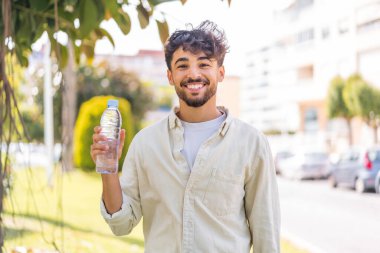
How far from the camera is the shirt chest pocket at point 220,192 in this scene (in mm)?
2209

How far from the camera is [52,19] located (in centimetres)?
Result: 403

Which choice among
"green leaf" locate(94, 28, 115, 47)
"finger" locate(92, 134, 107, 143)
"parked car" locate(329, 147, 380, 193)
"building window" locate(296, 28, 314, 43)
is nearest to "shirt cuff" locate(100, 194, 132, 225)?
"finger" locate(92, 134, 107, 143)

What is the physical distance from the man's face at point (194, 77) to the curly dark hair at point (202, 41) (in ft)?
0.06

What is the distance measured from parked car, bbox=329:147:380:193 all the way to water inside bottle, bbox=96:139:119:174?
49.1 feet

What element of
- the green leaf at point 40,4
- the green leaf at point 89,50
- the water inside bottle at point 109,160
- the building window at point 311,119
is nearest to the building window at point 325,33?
the building window at point 311,119

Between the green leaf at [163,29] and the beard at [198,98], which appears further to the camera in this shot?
the green leaf at [163,29]

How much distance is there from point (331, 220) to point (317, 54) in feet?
115

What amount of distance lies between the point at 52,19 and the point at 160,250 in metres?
2.22

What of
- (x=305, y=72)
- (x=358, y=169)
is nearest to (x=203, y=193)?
(x=358, y=169)

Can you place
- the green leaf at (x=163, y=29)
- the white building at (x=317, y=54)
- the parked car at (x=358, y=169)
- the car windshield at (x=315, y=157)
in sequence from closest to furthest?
the green leaf at (x=163, y=29) < the parked car at (x=358, y=169) < the car windshield at (x=315, y=157) < the white building at (x=317, y=54)

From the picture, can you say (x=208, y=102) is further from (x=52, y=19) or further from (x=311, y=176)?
(x=311, y=176)

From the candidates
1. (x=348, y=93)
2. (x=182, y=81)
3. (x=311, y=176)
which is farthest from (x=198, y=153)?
(x=348, y=93)

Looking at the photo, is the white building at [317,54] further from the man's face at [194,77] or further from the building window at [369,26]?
the man's face at [194,77]

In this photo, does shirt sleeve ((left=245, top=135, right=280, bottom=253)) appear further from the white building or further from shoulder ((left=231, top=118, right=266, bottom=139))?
the white building
